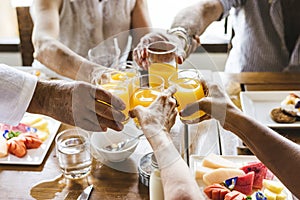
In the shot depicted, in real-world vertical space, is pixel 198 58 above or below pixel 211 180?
above

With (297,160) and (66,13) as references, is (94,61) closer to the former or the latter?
(66,13)

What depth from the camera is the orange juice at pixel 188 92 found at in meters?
1.03

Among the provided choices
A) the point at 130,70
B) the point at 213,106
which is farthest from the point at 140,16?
the point at 213,106

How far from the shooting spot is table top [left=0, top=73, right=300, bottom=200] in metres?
1.20

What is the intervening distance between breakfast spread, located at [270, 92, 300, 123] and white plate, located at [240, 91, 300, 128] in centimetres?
3

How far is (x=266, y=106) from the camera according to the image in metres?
1.60

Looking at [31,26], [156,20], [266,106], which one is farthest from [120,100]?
[156,20]

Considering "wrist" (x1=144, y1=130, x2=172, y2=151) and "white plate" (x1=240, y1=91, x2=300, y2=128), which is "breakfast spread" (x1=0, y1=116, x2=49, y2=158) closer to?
"wrist" (x1=144, y1=130, x2=172, y2=151)

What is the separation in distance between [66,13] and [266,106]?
94cm

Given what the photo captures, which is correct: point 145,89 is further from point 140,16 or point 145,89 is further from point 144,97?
point 140,16

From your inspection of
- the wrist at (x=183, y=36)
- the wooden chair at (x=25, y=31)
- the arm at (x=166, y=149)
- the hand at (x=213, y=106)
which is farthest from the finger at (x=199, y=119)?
the wooden chair at (x=25, y=31)

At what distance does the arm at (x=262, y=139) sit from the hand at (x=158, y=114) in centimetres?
7

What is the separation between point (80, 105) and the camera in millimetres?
1188

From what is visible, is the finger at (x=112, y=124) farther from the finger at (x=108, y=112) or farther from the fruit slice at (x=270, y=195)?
the fruit slice at (x=270, y=195)
